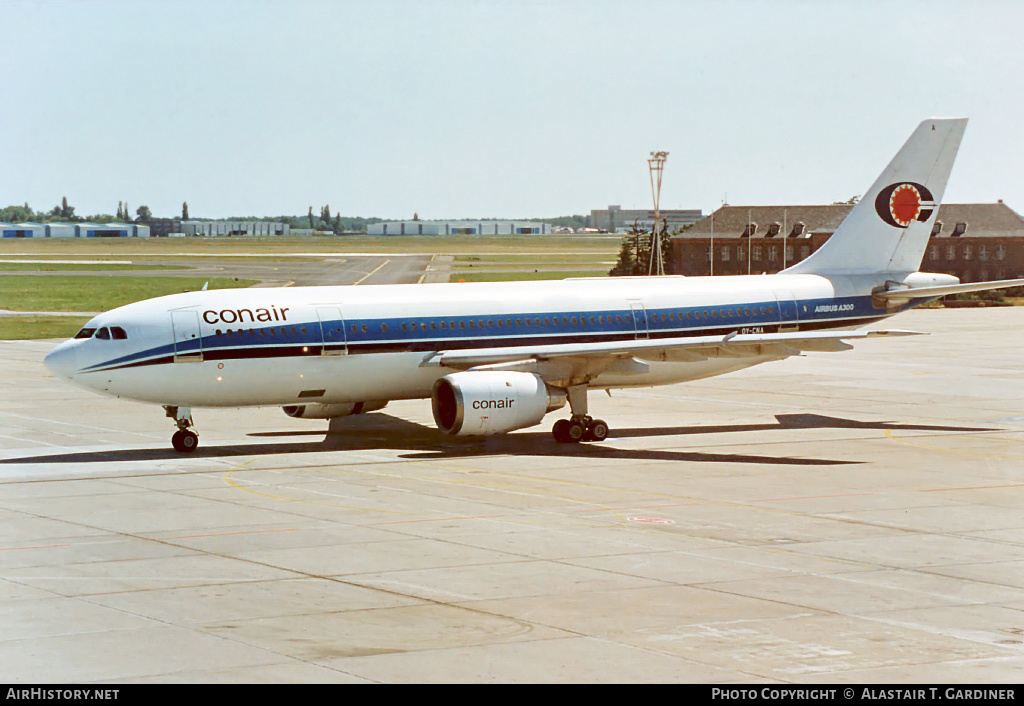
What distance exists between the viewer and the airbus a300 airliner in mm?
35750

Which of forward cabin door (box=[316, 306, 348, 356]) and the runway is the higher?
forward cabin door (box=[316, 306, 348, 356])

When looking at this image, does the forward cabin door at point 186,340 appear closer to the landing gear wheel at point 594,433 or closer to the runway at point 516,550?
the runway at point 516,550

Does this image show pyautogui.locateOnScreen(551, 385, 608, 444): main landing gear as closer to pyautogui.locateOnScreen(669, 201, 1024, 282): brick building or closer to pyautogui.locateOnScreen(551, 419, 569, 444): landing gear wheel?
pyautogui.locateOnScreen(551, 419, 569, 444): landing gear wheel

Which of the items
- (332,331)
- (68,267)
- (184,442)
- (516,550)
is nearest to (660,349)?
(332,331)

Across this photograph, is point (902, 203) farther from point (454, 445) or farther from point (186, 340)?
point (186, 340)

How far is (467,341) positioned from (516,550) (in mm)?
15890

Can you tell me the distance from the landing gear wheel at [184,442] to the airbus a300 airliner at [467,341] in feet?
0.21

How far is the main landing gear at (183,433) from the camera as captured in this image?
36.6 m

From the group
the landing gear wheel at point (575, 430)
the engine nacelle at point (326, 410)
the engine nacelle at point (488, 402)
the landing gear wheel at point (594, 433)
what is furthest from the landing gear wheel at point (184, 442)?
the landing gear wheel at point (594, 433)

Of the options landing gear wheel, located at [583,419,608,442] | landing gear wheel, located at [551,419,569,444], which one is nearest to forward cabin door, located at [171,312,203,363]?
landing gear wheel, located at [551,419,569,444]

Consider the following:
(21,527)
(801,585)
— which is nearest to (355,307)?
(21,527)

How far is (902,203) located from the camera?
46.5m

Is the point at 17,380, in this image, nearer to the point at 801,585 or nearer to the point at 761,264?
the point at 801,585

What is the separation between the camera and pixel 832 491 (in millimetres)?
30250
